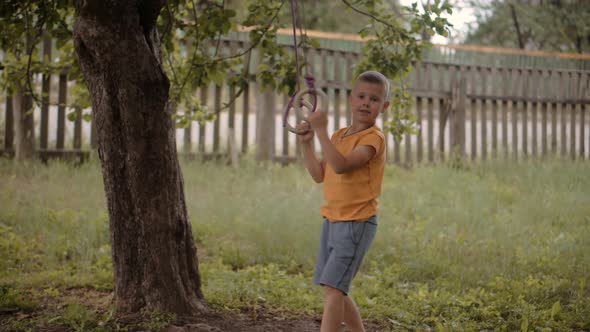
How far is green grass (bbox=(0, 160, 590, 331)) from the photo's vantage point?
4242 mm

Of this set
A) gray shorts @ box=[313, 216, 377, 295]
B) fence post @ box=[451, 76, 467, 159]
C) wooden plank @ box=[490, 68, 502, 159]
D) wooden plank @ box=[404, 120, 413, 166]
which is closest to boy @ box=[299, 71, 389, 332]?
gray shorts @ box=[313, 216, 377, 295]

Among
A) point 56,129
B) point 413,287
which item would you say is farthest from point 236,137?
point 413,287

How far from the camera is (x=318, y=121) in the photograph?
281 centimetres

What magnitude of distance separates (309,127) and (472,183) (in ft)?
17.1

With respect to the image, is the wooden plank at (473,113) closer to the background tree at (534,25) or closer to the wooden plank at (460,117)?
the wooden plank at (460,117)

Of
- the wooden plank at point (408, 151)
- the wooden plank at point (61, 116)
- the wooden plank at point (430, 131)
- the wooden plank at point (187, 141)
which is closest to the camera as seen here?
the wooden plank at point (61, 116)

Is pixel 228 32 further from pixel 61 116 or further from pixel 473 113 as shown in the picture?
pixel 473 113

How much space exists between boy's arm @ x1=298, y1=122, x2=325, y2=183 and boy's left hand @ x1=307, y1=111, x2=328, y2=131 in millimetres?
63

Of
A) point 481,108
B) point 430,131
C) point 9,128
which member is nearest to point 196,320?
point 9,128

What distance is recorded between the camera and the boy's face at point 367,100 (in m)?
2.97

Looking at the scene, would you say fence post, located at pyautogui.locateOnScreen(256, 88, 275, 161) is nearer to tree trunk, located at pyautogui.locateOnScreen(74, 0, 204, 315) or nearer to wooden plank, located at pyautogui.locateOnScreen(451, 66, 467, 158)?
wooden plank, located at pyautogui.locateOnScreen(451, 66, 467, 158)

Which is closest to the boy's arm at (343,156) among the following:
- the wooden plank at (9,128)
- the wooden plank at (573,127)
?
the wooden plank at (9,128)

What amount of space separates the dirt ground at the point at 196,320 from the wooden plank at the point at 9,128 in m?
3.95

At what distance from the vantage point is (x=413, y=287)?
4801mm
